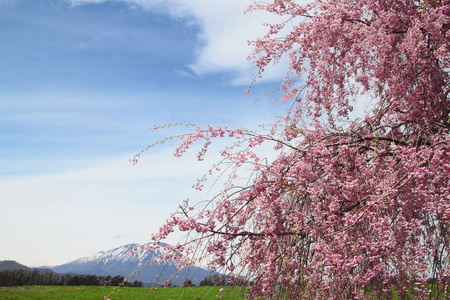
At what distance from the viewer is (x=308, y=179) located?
416cm

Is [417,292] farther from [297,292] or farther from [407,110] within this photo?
[407,110]

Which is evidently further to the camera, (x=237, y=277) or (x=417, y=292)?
(x=237, y=277)

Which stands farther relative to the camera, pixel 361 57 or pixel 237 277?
pixel 361 57

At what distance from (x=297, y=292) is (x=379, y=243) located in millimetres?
1247

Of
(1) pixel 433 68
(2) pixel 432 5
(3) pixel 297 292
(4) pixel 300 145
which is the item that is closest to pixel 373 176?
(4) pixel 300 145

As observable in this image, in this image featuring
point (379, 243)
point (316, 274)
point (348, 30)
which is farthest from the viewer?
point (348, 30)

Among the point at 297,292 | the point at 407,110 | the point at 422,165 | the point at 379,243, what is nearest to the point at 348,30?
the point at 407,110

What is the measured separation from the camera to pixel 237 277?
4.36m

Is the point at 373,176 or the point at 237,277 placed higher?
the point at 373,176

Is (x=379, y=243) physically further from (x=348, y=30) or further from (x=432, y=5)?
(x=348, y=30)

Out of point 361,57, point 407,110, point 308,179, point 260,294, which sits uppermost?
point 361,57

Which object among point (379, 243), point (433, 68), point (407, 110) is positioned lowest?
point (379, 243)

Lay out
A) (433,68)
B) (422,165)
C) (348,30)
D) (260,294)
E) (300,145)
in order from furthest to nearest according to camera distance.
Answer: (348,30), (300,145), (433,68), (260,294), (422,165)

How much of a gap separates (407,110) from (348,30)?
1.62 metres
